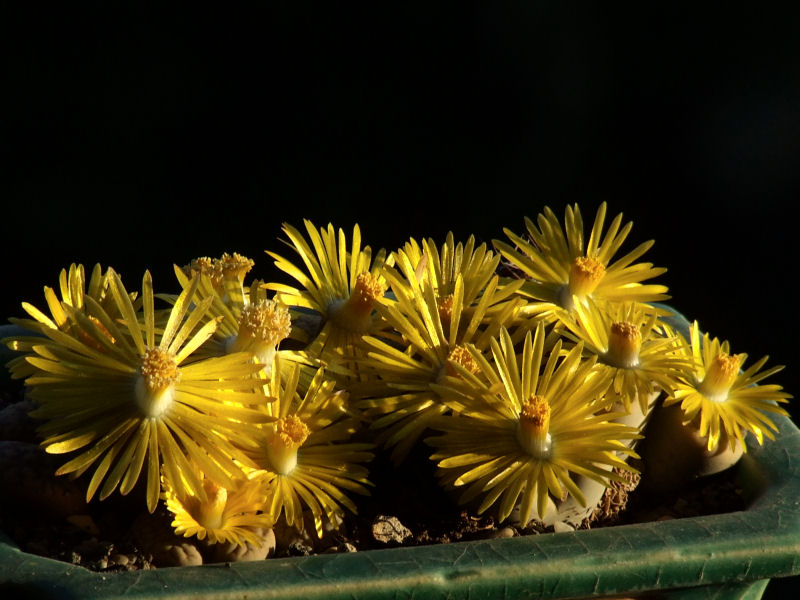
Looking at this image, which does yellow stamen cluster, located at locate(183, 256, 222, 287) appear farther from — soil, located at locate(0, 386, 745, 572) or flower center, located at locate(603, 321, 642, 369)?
flower center, located at locate(603, 321, 642, 369)

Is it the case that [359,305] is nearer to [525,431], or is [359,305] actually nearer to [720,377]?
[525,431]

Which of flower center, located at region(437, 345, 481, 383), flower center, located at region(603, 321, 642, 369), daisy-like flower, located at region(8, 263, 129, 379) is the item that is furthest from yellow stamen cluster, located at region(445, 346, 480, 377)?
daisy-like flower, located at region(8, 263, 129, 379)

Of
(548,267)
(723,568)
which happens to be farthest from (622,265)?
(723,568)

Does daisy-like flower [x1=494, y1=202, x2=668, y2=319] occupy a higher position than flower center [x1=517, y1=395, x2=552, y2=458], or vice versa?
daisy-like flower [x1=494, y1=202, x2=668, y2=319]

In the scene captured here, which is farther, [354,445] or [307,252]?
[307,252]

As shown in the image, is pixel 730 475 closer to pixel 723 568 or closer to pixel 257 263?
pixel 723 568
